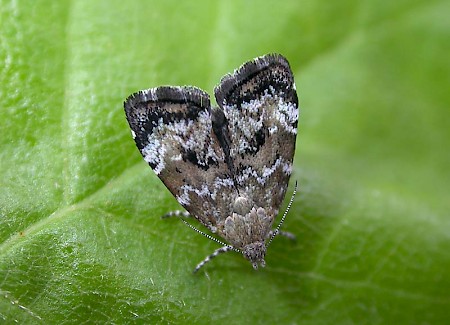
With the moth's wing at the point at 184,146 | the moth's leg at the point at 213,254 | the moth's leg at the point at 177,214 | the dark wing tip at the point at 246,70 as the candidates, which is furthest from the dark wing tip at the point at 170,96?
the moth's leg at the point at 213,254

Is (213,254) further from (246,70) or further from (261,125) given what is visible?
(246,70)

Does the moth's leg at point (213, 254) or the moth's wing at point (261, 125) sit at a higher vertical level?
the moth's wing at point (261, 125)

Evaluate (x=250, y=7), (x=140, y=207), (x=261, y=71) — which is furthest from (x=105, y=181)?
(x=250, y=7)

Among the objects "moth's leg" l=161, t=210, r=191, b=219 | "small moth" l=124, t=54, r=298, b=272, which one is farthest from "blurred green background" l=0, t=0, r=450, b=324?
"small moth" l=124, t=54, r=298, b=272

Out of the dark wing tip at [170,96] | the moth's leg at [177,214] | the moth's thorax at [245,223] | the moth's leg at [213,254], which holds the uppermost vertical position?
the dark wing tip at [170,96]

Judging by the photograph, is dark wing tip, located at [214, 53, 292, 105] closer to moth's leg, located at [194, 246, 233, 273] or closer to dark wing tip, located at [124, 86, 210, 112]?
dark wing tip, located at [124, 86, 210, 112]

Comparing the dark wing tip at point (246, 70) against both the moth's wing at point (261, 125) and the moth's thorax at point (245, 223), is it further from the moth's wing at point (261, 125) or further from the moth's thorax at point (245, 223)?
the moth's thorax at point (245, 223)

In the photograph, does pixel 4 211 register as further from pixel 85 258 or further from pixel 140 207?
pixel 140 207

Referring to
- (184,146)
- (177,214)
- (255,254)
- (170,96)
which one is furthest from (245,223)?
(170,96)
